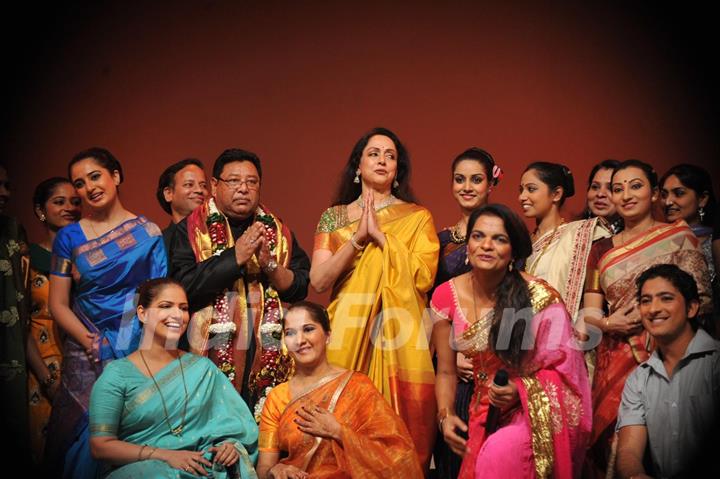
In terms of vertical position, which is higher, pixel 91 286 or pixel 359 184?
pixel 359 184

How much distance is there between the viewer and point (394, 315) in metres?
4.30

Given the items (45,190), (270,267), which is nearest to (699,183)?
(270,267)

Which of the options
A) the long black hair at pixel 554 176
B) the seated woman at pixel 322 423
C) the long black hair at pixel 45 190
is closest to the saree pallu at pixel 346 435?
the seated woman at pixel 322 423

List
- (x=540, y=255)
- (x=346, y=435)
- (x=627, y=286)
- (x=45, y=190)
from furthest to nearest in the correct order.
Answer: (x=45, y=190), (x=540, y=255), (x=627, y=286), (x=346, y=435)

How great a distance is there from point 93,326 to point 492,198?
254cm

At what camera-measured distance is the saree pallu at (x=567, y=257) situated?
445 cm

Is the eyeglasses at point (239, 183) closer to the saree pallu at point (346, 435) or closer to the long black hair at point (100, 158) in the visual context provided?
the long black hair at point (100, 158)

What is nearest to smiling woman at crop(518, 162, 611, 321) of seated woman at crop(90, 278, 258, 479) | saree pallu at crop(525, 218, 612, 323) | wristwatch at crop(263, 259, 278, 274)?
saree pallu at crop(525, 218, 612, 323)

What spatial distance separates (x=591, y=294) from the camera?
4430 mm

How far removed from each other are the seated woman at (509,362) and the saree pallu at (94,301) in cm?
130

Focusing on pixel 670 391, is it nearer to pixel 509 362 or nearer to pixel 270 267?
pixel 509 362

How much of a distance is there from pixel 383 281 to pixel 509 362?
79cm

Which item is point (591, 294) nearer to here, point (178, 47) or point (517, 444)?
point (517, 444)

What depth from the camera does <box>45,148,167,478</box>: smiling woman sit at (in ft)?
14.0
